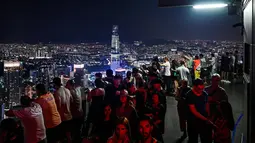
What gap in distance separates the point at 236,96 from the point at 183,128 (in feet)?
18.8

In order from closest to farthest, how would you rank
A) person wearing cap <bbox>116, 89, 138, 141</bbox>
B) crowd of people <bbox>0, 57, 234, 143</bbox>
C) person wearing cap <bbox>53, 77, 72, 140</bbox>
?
crowd of people <bbox>0, 57, 234, 143</bbox> → person wearing cap <bbox>116, 89, 138, 141</bbox> → person wearing cap <bbox>53, 77, 72, 140</bbox>

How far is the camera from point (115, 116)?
5.70 m

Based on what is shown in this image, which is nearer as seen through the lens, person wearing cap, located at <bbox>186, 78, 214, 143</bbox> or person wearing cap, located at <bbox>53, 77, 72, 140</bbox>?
person wearing cap, located at <bbox>186, 78, 214, 143</bbox>

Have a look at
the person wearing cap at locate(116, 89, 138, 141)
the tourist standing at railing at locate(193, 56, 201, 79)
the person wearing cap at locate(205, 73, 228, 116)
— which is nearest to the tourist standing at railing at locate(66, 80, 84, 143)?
the person wearing cap at locate(116, 89, 138, 141)

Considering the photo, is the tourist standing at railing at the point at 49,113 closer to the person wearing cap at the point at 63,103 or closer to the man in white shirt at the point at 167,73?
the person wearing cap at the point at 63,103

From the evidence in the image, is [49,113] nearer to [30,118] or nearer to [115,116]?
[30,118]

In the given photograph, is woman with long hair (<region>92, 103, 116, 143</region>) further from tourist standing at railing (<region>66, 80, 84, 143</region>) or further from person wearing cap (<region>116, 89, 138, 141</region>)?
tourist standing at railing (<region>66, 80, 84, 143</region>)

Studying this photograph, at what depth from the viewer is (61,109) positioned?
6.73 m

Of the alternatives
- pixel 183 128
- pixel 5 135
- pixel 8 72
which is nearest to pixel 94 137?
pixel 5 135

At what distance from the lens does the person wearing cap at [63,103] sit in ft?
21.9

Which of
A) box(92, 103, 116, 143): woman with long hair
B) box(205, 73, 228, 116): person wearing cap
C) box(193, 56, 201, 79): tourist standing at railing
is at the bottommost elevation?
box(92, 103, 116, 143): woman with long hair

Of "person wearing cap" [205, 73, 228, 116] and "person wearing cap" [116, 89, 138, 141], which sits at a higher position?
"person wearing cap" [205, 73, 228, 116]

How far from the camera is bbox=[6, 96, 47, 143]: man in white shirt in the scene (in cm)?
518

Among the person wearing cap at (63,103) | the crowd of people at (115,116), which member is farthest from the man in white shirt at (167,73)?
the person wearing cap at (63,103)
